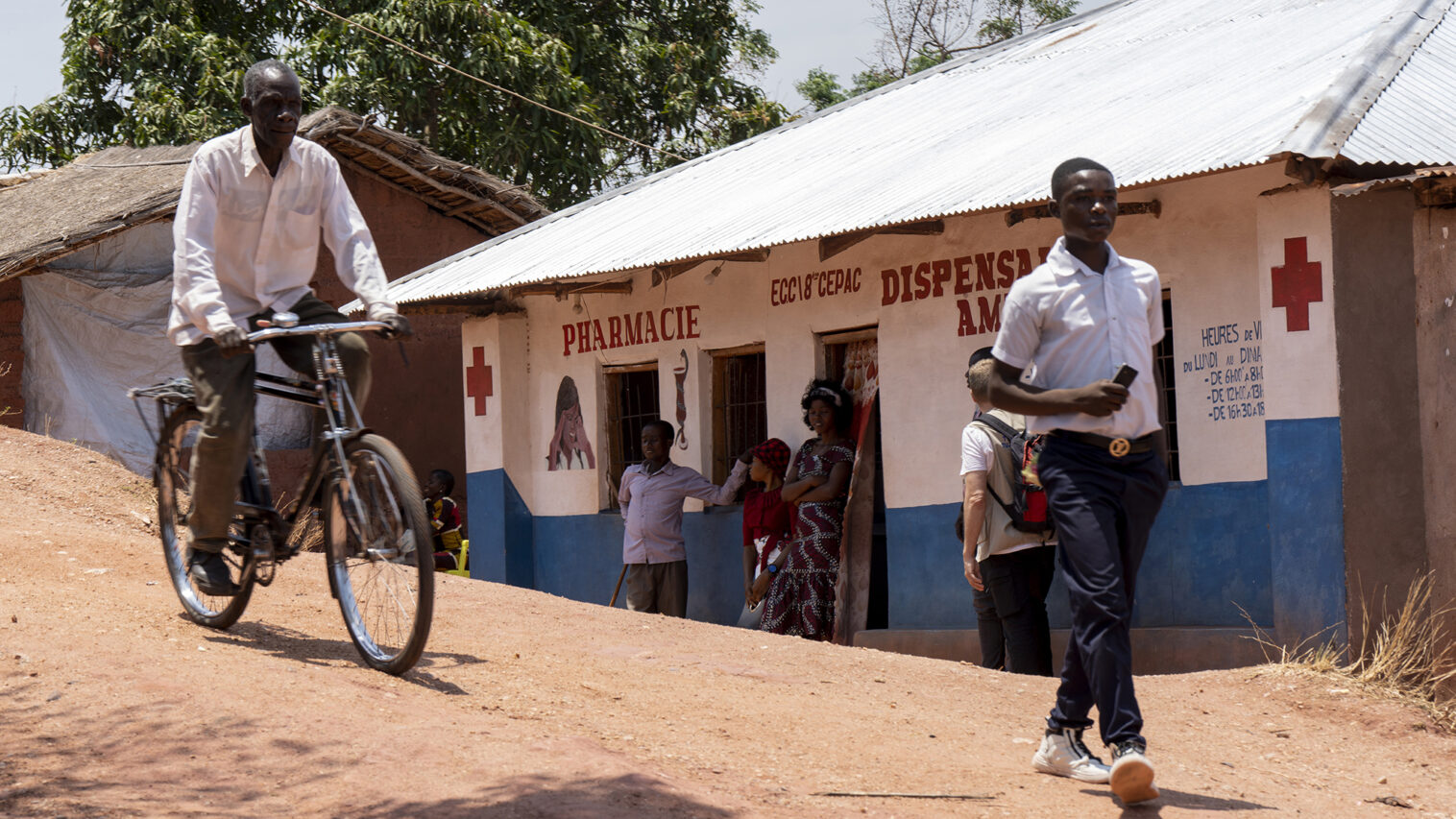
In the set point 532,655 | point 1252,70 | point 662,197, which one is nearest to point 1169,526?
point 1252,70

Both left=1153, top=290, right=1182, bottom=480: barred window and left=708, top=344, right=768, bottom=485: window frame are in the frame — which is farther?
left=708, top=344, right=768, bottom=485: window frame

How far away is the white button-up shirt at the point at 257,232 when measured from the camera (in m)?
5.05

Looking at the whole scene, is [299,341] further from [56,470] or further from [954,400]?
[56,470]

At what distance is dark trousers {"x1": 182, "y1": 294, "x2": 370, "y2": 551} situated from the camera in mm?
5090

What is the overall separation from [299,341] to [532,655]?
1.40m

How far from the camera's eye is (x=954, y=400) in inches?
355

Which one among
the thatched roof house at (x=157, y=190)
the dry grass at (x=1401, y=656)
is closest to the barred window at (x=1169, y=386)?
the dry grass at (x=1401, y=656)

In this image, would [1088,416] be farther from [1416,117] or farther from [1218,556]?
[1416,117]

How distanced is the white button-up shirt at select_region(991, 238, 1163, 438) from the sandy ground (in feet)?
3.48

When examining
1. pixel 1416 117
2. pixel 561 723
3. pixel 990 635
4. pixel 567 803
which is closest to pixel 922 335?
pixel 990 635

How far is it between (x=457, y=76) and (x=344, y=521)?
15.3 m

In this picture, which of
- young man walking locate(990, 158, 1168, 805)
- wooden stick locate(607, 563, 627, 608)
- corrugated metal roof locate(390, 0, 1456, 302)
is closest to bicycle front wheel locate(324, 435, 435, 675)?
young man walking locate(990, 158, 1168, 805)

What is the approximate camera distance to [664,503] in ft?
34.5

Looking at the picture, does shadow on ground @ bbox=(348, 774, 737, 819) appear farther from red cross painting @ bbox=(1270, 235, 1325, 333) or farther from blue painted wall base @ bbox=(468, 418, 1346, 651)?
red cross painting @ bbox=(1270, 235, 1325, 333)
